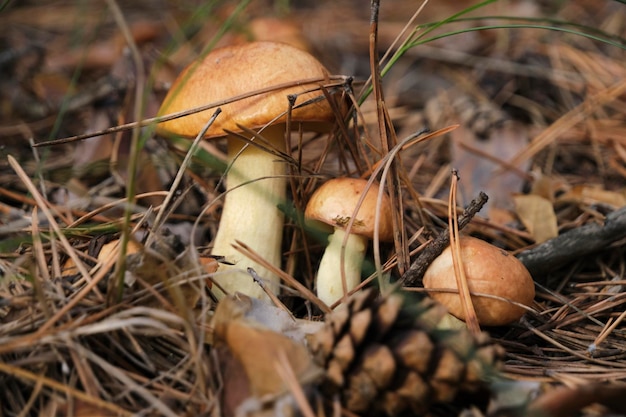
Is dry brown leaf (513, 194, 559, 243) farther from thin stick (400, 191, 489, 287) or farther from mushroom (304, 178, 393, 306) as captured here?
mushroom (304, 178, 393, 306)

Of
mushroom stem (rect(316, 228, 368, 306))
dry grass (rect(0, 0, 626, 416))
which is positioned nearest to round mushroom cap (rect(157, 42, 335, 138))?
dry grass (rect(0, 0, 626, 416))

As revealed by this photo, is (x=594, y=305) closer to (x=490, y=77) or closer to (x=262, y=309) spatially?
(x=262, y=309)

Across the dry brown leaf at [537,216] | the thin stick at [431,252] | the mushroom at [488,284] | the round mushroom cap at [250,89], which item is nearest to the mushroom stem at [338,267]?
the thin stick at [431,252]

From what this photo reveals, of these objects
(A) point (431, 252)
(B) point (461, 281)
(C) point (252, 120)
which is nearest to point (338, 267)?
(A) point (431, 252)

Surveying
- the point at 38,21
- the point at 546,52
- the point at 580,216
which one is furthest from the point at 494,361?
the point at 38,21

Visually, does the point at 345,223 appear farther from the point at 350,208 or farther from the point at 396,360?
the point at 396,360

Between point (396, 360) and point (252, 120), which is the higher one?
point (252, 120)
